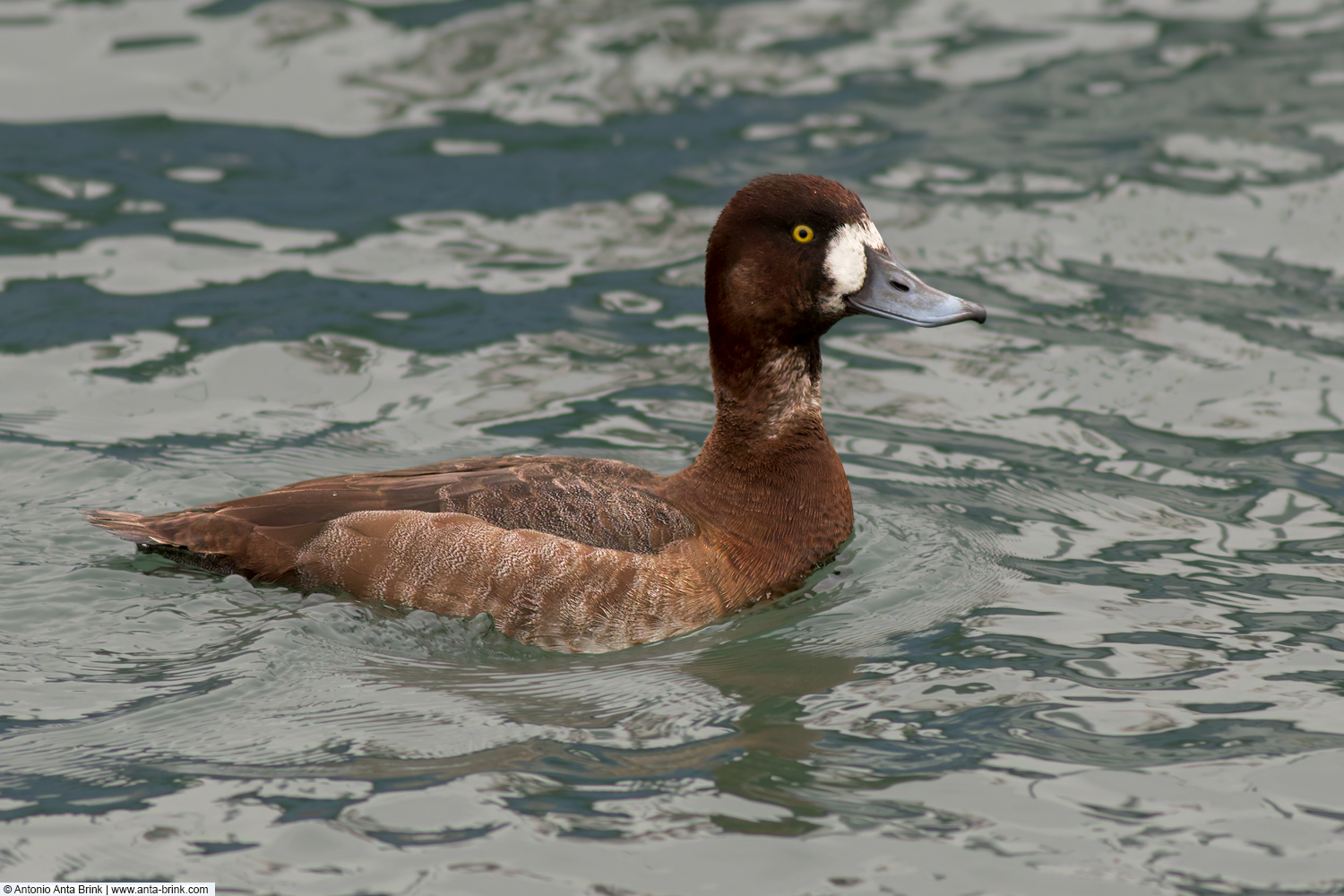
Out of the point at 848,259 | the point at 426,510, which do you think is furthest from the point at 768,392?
the point at 426,510

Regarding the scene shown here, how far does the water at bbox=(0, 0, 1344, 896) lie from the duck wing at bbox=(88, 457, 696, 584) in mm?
180

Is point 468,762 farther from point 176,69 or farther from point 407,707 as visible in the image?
point 176,69

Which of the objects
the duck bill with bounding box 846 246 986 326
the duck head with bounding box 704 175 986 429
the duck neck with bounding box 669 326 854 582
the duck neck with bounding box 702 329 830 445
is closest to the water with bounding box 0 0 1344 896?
the duck neck with bounding box 669 326 854 582

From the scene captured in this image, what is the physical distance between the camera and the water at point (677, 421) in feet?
16.4

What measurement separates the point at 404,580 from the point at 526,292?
4.26m

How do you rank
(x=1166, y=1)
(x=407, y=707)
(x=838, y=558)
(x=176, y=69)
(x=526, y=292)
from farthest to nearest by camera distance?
(x=1166, y=1)
(x=176, y=69)
(x=526, y=292)
(x=838, y=558)
(x=407, y=707)

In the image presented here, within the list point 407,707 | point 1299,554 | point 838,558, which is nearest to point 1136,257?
point 1299,554

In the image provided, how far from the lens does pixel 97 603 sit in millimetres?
6492

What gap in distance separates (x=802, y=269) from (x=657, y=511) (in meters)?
1.17

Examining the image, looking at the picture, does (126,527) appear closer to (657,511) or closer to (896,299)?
(657,511)

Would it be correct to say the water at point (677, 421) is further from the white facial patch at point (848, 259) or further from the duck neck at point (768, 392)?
the white facial patch at point (848, 259)

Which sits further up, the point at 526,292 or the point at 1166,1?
the point at 1166,1

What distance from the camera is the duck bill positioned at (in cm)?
655

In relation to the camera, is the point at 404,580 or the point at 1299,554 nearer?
the point at 404,580
